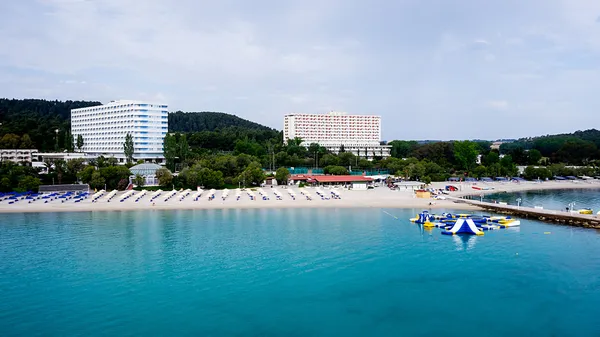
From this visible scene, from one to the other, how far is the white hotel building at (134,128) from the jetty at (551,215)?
63.7m

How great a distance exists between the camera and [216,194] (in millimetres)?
56781

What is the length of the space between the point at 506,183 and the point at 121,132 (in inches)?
2855

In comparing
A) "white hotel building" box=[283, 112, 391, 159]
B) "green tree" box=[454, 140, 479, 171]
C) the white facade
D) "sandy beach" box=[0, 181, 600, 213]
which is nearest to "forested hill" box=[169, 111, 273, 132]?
"white hotel building" box=[283, 112, 391, 159]

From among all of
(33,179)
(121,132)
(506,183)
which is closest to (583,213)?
(506,183)

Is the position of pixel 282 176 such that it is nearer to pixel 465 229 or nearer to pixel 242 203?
pixel 242 203

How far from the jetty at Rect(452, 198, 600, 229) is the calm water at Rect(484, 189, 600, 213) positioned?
6.05m

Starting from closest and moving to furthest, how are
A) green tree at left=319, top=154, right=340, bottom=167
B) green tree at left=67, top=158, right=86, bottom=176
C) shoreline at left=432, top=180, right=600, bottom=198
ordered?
1. green tree at left=67, top=158, right=86, bottom=176
2. shoreline at left=432, top=180, right=600, bottom=198
3. green tree at left=319, top=154, right=340, bottom=167

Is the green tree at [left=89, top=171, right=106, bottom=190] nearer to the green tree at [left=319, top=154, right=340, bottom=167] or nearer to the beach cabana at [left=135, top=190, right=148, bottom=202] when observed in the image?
the beach cabana at [left=135, top=190, right=148, bottom=202]

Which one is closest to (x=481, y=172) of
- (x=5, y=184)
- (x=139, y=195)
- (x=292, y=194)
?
(x=292, y=194)

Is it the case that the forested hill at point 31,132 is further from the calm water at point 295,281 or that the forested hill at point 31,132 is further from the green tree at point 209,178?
the calm water at point 295,281

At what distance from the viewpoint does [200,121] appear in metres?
154

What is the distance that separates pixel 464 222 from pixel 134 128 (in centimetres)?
7007

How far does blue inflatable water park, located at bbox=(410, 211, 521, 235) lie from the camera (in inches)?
1457

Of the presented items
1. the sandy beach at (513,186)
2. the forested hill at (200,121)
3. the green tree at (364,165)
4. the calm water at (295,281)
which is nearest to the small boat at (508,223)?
the calm water at (295,281)
